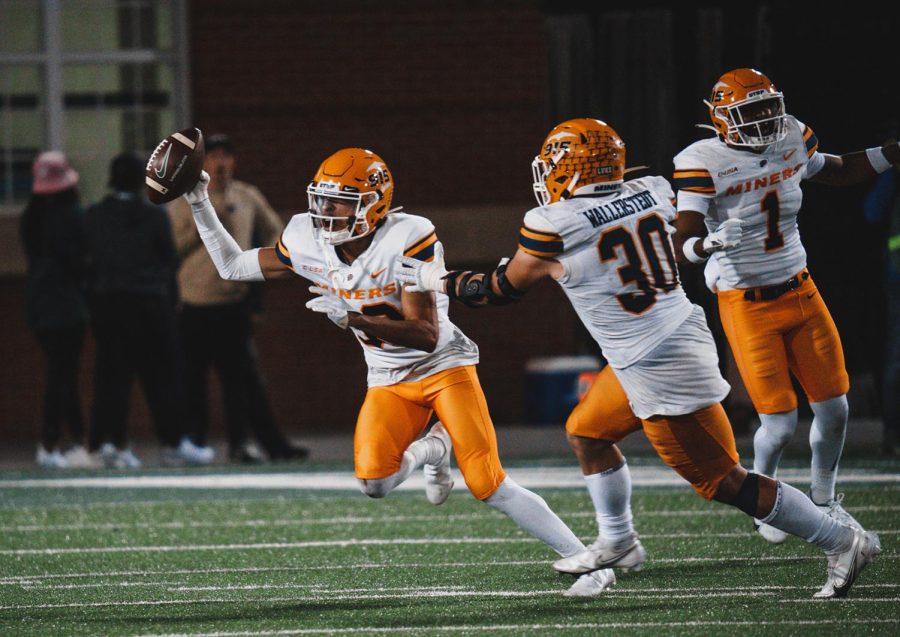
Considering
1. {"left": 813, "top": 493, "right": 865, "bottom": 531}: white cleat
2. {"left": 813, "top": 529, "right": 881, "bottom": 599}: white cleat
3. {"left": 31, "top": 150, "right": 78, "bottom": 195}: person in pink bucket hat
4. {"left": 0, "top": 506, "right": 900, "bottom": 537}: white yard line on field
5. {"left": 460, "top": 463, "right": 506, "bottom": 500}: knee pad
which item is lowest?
{"left": 0, "top": 506, "right": 900, "bottom": 537}: white yard line on field

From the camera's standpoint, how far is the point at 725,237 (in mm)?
6703

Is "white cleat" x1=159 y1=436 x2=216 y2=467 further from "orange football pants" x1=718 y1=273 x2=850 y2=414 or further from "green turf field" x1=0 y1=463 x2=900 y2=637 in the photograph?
"orange football pants" x1=718 y1=273 x2=850 y2=414

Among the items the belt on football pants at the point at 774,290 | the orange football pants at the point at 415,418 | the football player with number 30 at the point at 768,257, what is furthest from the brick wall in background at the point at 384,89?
the orange football pants at the point at 415,418

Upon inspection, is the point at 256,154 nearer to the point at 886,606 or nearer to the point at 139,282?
the point at 139,282

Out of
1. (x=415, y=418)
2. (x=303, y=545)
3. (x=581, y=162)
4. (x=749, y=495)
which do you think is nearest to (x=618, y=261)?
(x=581, y=162)

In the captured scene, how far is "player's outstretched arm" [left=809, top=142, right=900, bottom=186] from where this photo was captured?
7543 millimetres

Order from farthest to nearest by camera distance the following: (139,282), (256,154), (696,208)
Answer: (256,154), (139,282), (696,208)

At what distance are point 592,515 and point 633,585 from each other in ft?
6.54

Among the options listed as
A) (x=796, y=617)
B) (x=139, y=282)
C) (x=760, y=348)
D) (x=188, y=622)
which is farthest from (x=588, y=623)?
(x=139, y=282)

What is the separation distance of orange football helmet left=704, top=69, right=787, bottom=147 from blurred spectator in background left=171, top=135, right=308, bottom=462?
458cm

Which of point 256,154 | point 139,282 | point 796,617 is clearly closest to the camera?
point 796,617

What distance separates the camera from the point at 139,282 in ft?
37.0

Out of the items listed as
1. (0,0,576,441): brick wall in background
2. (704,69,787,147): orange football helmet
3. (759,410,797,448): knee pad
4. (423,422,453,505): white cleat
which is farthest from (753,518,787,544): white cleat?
(0,0,576,441): brick wall in background

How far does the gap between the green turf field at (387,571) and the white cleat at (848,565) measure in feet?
0.23
